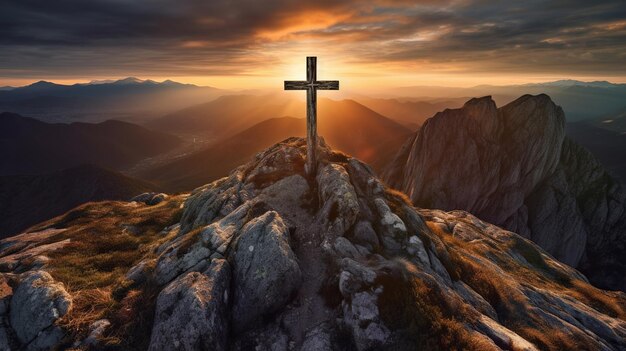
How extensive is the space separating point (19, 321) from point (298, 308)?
12.7 meters

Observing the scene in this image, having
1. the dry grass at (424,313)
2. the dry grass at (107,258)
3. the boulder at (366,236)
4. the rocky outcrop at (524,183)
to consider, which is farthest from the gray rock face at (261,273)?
the rocky outcrop at (524,183)

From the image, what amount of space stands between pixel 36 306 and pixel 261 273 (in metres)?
10.4

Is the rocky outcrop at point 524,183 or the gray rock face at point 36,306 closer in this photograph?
the gray rock face at point 36,306

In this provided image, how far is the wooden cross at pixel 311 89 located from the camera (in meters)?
24.3

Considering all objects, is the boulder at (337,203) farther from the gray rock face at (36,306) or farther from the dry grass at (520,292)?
the gray rock face at (36,306)

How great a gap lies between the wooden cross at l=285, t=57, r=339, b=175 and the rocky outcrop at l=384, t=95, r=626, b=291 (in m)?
55.5

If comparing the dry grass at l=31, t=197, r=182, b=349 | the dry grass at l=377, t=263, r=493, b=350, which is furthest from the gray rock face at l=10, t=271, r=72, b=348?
the dry grass at l=377, t=263, r=493, b=350

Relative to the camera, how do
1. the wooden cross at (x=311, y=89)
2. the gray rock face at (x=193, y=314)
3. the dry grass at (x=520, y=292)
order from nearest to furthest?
the gray rock face at (x=193, y=314) < the dry grass at (x=520, y=292) < the wooden cross at (x=311, y=89)

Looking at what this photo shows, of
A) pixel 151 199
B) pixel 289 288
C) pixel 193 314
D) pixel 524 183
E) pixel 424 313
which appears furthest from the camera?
pixel 524 183

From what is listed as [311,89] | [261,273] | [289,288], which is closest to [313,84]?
[311,89]

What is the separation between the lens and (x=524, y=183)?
7750 cm

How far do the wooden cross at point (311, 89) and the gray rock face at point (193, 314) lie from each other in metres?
13.6

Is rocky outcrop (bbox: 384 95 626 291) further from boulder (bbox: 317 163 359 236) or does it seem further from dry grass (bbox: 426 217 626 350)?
boulder (bbox: 317 163 359 236)

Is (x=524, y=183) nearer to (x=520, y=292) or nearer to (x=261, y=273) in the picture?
(x=520, y=292)
